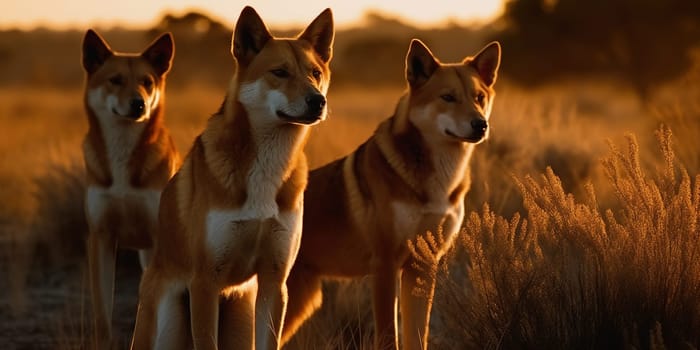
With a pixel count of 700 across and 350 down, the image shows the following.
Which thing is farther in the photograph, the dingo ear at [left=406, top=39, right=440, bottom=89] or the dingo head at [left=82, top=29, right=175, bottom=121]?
the dingo head at [left=82, top=29, right=175, bottom=121]

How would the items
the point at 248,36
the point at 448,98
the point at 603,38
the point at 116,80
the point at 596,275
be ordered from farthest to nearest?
the point at 603,38 → the point at 116,80 → the point at 448,98 → the point at 248,36 → the point at 596,275

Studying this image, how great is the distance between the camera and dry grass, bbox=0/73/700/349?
473 cm

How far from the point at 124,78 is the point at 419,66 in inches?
A: 73.2

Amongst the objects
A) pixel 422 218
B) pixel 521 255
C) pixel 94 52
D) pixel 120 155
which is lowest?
pixel 120 155

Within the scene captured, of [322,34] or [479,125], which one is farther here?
[479,125]

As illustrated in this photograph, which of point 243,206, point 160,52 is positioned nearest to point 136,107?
point 160,52

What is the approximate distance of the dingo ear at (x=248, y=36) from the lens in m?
5.07

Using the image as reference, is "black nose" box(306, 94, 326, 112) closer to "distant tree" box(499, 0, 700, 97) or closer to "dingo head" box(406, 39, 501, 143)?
"dingo head" box(406, 39, 501, 143)

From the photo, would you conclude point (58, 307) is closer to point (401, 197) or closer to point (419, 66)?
point (401, 197)

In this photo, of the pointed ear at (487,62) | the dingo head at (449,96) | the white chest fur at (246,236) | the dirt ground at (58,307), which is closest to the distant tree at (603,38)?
the dirt ground at (58,307)

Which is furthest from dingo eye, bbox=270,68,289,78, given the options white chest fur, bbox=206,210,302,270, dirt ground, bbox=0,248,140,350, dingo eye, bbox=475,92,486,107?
dirt ground, bbox=0,248,140,350

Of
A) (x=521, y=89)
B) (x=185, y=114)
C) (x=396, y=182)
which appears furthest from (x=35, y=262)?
(x=521, y=89)

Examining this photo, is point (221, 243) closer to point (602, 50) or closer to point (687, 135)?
point (687, 135)

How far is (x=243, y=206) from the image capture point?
489 cm
